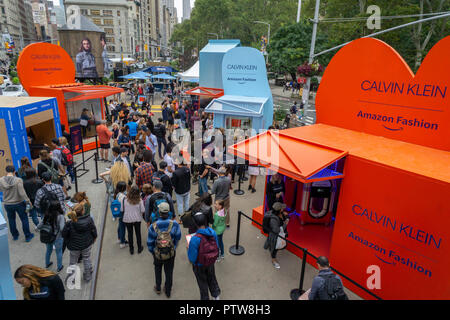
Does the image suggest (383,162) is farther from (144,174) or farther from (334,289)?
(144,174)

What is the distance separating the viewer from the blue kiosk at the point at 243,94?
13.6 meters

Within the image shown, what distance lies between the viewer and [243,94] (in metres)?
14.8

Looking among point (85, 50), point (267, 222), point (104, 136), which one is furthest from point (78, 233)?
point (85, 50)

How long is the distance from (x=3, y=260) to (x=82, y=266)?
7.79 ft

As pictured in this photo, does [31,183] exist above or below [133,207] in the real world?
above

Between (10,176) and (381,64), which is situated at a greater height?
(381,64)

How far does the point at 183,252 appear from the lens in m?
6.46

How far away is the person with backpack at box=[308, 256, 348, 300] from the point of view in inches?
150

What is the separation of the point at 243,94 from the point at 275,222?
10051mm

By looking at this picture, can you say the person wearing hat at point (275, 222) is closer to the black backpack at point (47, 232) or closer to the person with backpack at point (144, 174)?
the person with backpack at point (144, 174)

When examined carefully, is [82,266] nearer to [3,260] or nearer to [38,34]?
[3,260]

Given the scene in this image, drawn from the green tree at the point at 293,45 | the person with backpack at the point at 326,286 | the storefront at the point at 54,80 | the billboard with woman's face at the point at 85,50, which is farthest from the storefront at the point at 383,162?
the billboard with woman's face at the point at 85,50

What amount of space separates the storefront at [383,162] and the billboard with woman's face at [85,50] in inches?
1148
